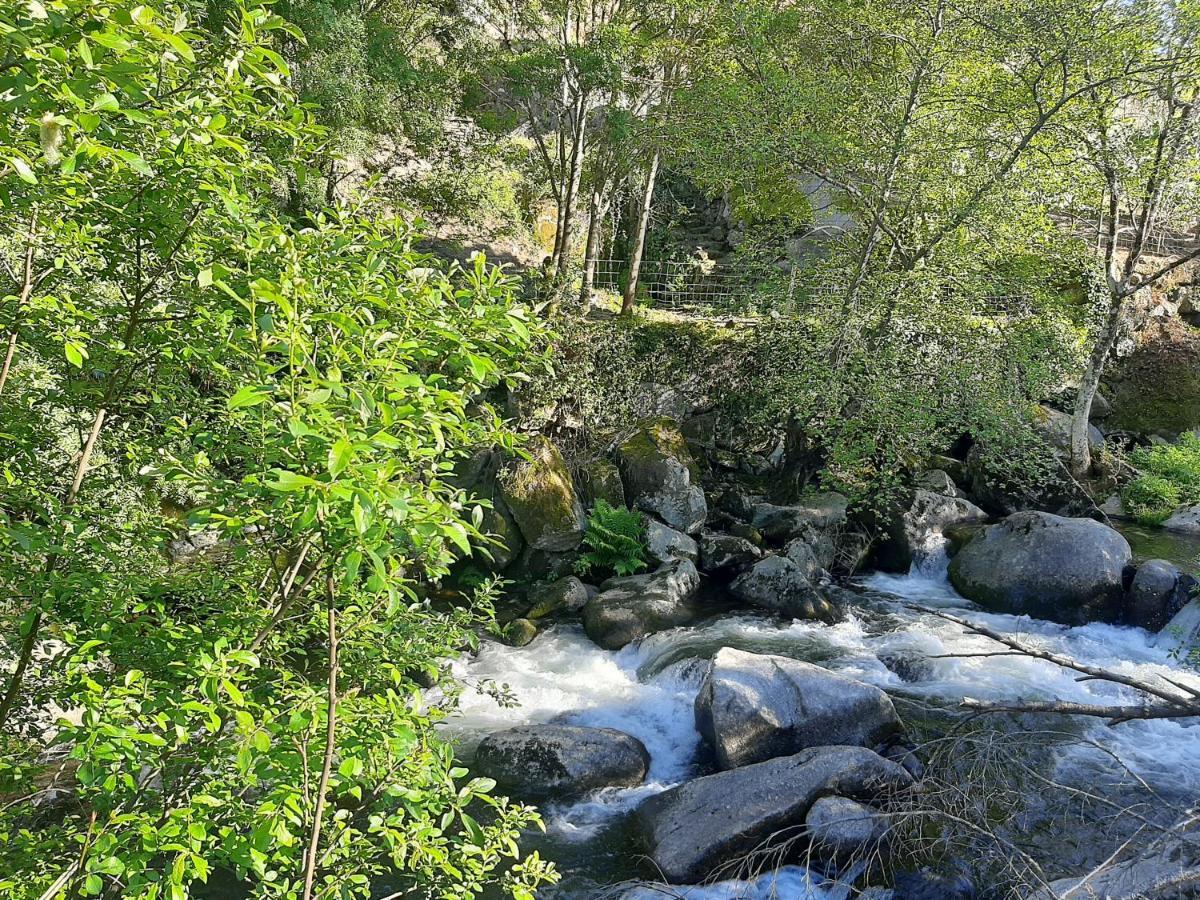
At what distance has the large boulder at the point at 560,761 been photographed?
6129 millimetres

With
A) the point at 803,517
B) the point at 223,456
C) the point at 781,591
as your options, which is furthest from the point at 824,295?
the point at 223,456

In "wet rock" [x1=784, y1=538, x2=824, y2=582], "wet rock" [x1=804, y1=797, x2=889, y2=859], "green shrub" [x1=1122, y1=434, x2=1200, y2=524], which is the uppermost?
"green shrub" [x1=1122, y1=434, x2=1200, y2=524]

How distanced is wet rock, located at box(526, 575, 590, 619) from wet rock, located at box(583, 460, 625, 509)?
1.77m

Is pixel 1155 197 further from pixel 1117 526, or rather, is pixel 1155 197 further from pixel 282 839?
pixel 282 839

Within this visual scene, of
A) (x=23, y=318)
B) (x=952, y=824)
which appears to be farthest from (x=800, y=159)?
(x=23, y=318)

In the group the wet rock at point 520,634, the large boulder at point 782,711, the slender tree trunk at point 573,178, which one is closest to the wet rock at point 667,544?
the wet rock at point 520,634

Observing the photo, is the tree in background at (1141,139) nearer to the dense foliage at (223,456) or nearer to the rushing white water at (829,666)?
the rushing white water at (829,666)

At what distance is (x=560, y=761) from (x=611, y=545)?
4451mm

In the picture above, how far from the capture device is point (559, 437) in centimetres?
1267

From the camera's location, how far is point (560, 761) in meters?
6.22

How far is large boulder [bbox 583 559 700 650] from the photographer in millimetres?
8934

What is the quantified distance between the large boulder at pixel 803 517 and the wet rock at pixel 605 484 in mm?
2160

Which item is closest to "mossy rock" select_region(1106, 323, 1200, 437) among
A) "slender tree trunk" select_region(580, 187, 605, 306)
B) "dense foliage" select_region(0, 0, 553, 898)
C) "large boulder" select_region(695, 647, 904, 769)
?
"slender tree trunk" select_region(580, 187, 605, 306)

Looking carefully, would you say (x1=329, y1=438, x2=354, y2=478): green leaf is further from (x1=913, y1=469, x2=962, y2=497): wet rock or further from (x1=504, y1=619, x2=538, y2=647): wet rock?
(x1=913, y1=469, x2=962, y2=497): wet rock
